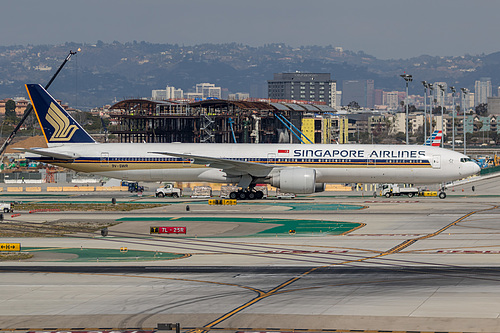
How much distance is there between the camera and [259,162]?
66375 mm

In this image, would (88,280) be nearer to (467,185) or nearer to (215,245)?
(215,245)

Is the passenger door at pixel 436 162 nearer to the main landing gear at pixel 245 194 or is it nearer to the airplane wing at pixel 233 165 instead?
the airplane wing at pixel 233 165

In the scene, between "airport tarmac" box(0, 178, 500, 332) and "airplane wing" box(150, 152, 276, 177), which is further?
"airplane wing" box(150, 152, 276, 177)

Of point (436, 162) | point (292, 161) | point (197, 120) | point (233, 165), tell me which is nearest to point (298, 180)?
point (292, 161)

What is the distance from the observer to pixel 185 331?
864 inches

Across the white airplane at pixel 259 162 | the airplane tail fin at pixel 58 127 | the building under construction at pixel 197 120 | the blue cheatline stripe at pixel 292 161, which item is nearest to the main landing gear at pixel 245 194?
the white airplane at pixel 259 162

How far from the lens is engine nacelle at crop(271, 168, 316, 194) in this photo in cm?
6334

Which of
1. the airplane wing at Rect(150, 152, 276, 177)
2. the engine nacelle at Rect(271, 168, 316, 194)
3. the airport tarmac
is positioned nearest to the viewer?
the airport tarmac

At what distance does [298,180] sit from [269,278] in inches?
1319

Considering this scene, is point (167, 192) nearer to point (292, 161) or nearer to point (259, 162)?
point (259, 162)

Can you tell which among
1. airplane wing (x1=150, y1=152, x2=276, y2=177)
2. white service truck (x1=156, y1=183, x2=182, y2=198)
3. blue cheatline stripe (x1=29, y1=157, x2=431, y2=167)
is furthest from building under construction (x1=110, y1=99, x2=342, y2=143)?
airplane wing (x1=150, y1=152, x2=276, y2=177)

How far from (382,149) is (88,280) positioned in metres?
40.9

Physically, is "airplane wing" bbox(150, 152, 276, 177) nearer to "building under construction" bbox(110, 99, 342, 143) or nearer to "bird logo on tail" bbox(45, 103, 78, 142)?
"bird logo on tail" bbox(45, 103, 78, 142)

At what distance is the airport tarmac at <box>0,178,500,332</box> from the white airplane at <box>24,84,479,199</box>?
1256 centimetres
